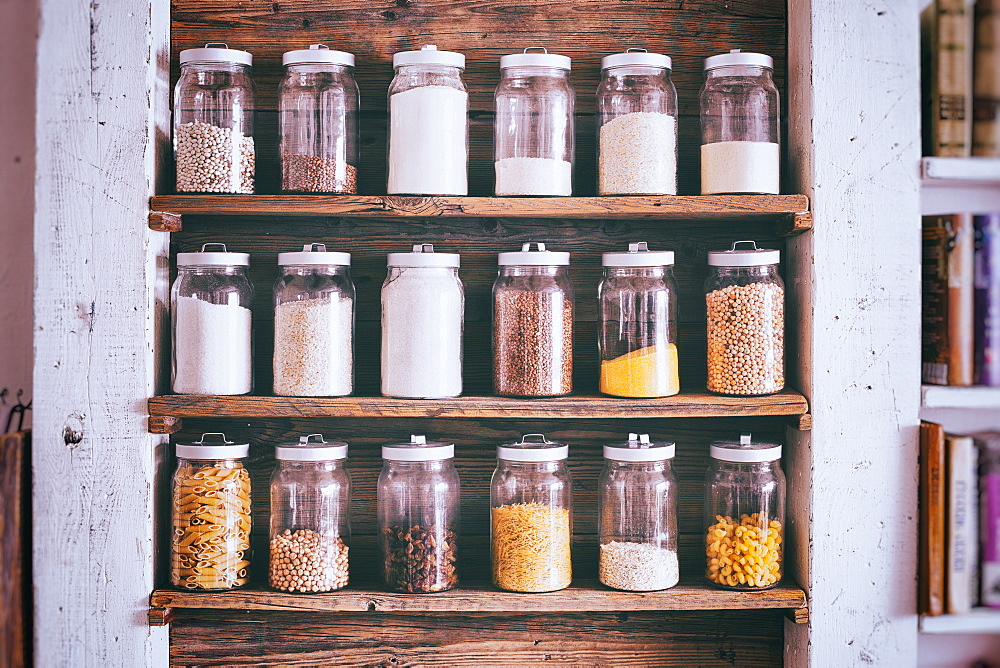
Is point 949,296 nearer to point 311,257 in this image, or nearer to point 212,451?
point 311,257

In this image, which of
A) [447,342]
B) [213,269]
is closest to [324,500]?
[447,342]

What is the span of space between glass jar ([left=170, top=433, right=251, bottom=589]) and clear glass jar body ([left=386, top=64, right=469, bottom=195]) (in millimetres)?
567

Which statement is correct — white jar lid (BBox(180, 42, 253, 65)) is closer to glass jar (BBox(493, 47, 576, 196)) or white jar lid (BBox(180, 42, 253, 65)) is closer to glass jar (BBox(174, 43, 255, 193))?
glass jar (BBox(174, 43, 255, 193))

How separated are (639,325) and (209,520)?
84 cm

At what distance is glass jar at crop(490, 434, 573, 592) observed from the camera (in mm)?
1328

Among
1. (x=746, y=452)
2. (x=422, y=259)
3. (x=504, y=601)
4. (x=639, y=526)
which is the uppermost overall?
(x=422, y=259)

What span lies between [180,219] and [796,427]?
3.99 feet

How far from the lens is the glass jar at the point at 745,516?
1.34 metres

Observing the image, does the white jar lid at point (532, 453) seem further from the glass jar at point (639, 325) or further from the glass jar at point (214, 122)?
the glass jar at point (214, 122)

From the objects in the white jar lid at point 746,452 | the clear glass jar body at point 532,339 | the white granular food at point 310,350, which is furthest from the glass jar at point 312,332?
the white jar lid at point 746,452

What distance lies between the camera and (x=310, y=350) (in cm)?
132

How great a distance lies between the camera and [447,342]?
4.40 feet

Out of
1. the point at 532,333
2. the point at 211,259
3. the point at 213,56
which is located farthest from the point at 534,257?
the point at 213,56

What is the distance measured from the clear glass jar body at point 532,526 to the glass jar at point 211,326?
0.51 metres
